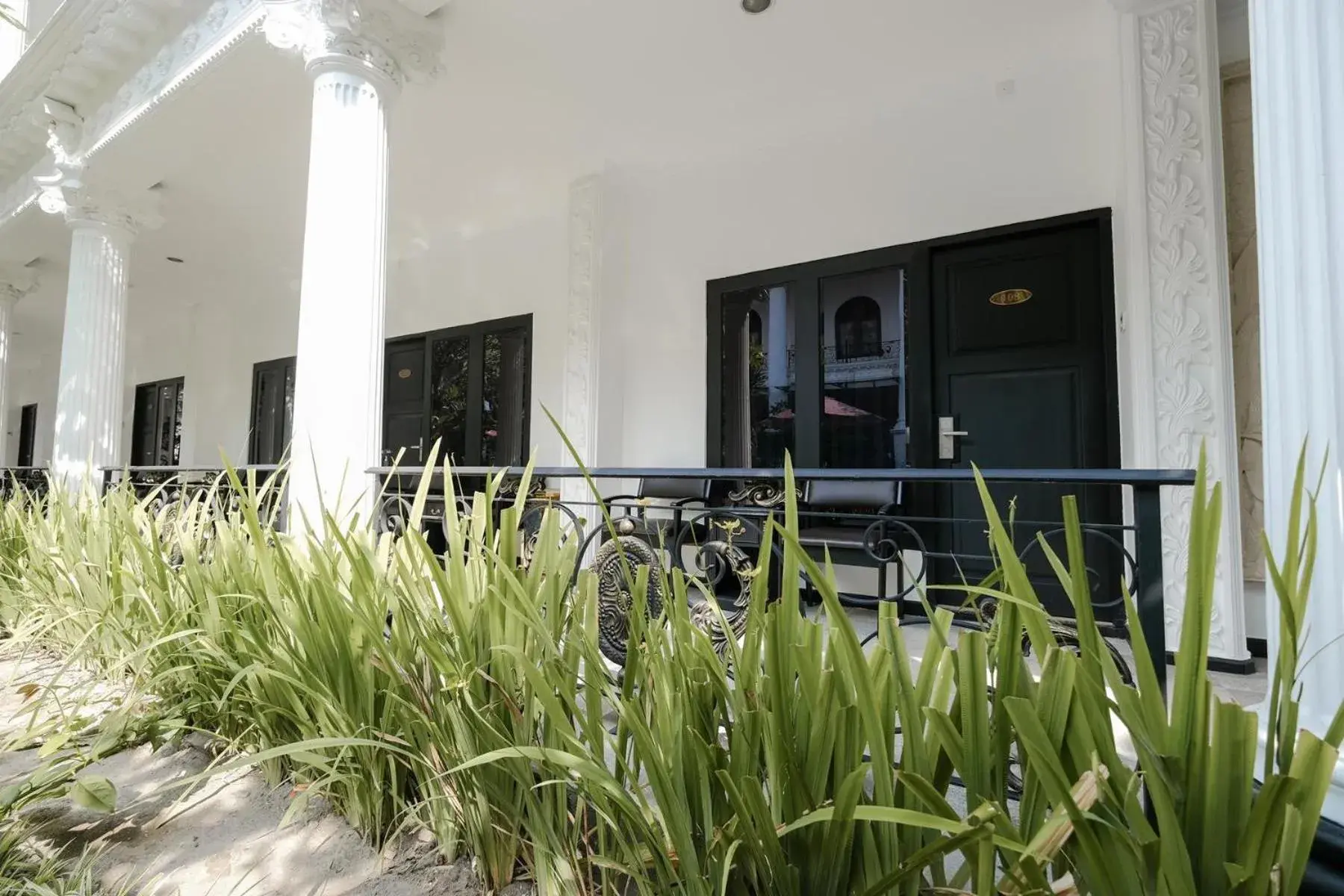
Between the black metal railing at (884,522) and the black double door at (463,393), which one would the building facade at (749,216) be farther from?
the black metal railing at (884,522)

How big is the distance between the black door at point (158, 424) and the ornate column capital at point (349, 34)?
7808mm

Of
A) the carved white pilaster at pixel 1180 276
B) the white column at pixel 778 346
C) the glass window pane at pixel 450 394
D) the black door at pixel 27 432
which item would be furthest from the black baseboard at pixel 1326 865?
the black door at pixel 27 432

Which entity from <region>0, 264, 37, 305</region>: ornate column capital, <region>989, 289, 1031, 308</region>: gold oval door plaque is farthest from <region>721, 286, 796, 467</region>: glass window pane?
<region>0, 264, 37, 305</region>: ornate column capital

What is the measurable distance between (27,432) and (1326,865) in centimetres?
1720

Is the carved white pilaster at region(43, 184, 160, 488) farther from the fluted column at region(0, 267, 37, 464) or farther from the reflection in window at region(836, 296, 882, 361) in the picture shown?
the reflection in window at region(836, 296, 882, 361)

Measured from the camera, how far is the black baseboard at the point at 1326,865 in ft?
2.84

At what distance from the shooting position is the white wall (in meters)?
3.34

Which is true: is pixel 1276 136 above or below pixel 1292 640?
above

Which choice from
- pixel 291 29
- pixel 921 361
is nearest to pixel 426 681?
pixel 291 29

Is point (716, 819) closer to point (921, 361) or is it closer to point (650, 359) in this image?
point (921, 361)

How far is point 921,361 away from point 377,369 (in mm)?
2814

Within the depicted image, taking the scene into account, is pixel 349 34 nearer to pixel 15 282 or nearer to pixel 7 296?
pixel 15 282

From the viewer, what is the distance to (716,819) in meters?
0.96

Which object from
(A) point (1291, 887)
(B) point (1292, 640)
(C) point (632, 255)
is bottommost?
(A) point (1291, 887)
